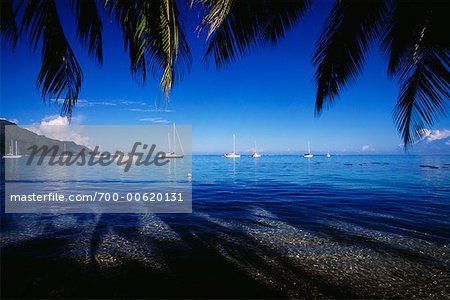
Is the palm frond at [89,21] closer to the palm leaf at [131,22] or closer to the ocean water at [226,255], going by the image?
the palm leaf at [131,22]

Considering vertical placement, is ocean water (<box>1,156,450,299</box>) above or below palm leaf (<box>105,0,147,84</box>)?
below

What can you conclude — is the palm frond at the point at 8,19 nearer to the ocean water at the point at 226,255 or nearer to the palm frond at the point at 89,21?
the palm frond at the point at 89,21

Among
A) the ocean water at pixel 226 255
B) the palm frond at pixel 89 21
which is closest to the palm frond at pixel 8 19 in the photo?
the palm frond at pixel 89 21

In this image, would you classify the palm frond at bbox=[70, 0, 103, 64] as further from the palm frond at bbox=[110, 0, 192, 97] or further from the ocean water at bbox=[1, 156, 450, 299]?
the ocean water at bbox=[1, 156, 450, 299]

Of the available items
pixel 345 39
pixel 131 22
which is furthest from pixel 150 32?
pixel 345 39

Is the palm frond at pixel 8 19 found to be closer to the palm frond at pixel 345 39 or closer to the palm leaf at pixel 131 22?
the palm leaf at pixel 131 22

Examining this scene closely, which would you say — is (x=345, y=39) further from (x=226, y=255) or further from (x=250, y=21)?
(x=226, y=255)

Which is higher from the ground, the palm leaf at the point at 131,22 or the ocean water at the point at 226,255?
the palm leaf at the point at 131,22

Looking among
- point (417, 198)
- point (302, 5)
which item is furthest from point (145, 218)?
point (417, 198)

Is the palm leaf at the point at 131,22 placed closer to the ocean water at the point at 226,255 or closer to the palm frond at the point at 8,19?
the palm frond at the point at 8,19

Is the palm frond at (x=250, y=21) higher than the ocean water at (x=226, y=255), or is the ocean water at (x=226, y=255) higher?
the palm frond at (x=250, y=21)

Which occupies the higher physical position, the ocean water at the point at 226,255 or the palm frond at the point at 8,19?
the palm frond at the point at 8,19

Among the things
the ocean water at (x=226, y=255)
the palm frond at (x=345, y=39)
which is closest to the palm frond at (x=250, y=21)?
the palm frond at (x=345, y=39)

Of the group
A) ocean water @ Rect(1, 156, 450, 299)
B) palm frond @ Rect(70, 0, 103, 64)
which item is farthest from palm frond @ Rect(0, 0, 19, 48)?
ocean water @ Rect(1, 156, 450, 299)
